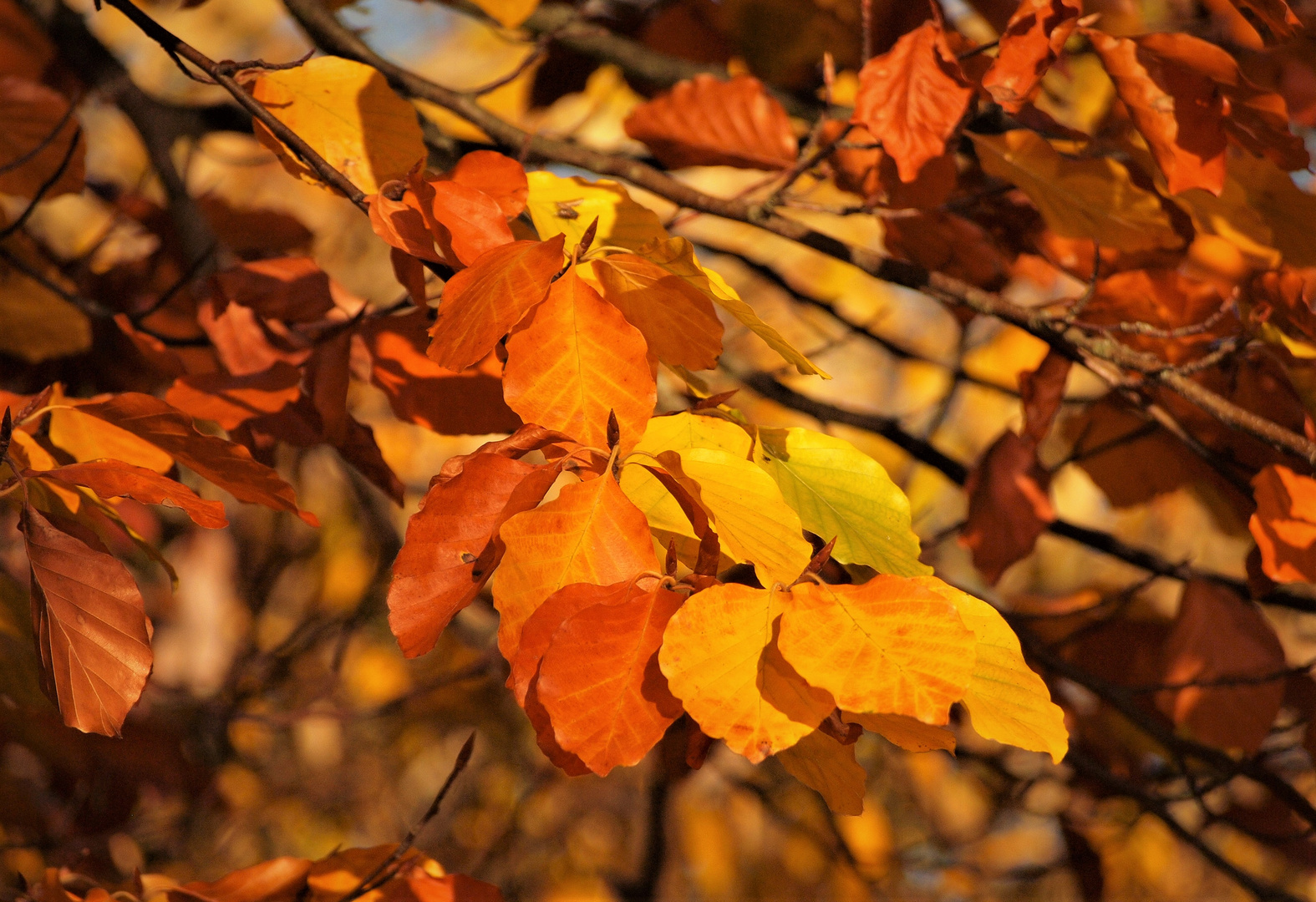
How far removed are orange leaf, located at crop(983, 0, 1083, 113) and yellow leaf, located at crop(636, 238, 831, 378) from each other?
10.7 inches

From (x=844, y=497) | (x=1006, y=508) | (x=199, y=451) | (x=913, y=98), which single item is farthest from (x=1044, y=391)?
(x=199, y=451)

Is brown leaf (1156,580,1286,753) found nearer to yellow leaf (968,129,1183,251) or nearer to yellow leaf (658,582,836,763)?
yellow leaf (968,129,1183,251)

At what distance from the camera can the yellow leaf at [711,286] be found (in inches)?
16.1

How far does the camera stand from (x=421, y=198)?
1.44ft

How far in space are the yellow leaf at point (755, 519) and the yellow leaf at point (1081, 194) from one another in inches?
17.2

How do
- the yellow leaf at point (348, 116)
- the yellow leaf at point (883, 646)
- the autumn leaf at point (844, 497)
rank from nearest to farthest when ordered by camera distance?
1. the yellow leaf at point (883, 646)
2. the autumn leaf at point (844, 497)
3. the yellow leaf at point (348, 116)

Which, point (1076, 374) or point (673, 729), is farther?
point (1076, 374)

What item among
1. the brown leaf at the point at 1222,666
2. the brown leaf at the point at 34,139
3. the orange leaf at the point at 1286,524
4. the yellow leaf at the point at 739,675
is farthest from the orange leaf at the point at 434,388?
the brown leaf at the point at 1222,666

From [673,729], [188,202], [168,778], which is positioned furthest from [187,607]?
[673,729]

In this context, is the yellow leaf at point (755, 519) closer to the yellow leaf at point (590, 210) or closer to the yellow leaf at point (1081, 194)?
the yellow leaf at point (590, 210)

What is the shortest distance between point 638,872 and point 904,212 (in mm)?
1485

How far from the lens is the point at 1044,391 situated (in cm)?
74

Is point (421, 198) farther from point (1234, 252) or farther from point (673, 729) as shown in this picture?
point (1234, 252)

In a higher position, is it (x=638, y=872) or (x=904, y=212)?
(x=904, y=212)
